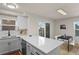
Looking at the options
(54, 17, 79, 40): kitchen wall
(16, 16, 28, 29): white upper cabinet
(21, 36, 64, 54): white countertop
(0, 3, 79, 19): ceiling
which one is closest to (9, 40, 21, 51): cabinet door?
(21, 36, 64, 54): white countertop

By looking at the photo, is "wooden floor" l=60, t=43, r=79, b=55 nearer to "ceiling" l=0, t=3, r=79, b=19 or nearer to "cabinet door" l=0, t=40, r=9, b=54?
"ceiling" l=0, t=3, r=79, b=19

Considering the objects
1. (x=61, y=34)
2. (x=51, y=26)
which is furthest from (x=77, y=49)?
(x=51, y=26)

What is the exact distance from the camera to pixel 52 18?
1.15 m

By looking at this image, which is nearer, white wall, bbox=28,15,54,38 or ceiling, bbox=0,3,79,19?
ceiling, bbox=0,3,79,19

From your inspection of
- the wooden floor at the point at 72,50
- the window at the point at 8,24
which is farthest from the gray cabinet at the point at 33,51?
the window at the point at 8,24

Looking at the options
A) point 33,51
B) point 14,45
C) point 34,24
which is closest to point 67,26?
point 34,24

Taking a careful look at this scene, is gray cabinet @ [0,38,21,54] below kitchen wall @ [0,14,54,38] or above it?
below

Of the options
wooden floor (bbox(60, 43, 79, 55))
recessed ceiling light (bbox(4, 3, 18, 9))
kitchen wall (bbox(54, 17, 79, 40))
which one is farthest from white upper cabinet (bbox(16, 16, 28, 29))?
wooden floor (bbox(60, 43, 79, 55))

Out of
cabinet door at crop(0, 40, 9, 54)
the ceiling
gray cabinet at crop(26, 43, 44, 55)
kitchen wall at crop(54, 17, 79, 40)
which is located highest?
the ceiling

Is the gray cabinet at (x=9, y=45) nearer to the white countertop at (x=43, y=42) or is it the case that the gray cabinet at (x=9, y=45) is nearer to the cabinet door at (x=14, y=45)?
the cabinet door at (x=14, y=45)

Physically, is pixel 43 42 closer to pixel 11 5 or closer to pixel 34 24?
pixel 34 24

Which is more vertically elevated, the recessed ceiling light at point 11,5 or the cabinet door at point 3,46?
the recessed ceiling light at point 11,5

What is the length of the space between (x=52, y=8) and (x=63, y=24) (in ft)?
0.90
